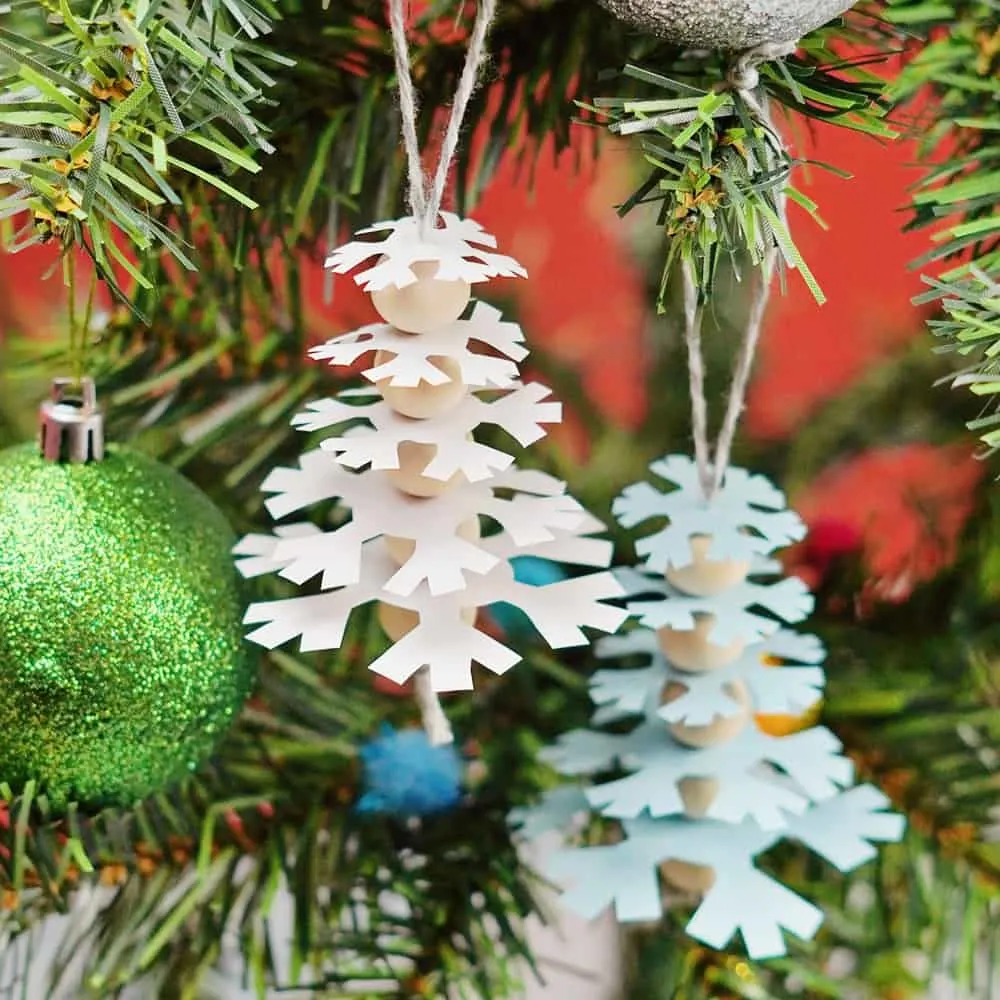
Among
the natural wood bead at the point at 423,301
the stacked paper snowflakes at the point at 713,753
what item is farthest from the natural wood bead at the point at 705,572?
the natural wood bead at the point at 423,301

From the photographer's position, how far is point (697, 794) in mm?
342

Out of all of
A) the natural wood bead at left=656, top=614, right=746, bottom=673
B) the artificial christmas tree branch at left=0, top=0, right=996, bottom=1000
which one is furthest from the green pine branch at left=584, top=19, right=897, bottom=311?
the natural wood bead at left=656, top=614, right=746, bottom=673

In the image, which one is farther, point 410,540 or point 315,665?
Answer: point 315,665

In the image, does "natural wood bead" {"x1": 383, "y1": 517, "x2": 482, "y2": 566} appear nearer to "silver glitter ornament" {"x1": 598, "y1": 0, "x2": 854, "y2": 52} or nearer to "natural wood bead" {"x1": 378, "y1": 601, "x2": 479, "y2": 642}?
"natural wood bead" {"x1": 378, "y1": 601, "x2": 479, "y2": 642}

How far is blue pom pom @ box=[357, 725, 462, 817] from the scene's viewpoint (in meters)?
0.38

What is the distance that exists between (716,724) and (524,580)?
0.09m

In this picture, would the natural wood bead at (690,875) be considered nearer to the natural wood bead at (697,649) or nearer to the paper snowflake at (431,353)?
the natural wood bead at (697,649)

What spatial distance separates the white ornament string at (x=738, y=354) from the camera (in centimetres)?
26

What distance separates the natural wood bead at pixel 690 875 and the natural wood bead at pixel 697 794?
0.05ft

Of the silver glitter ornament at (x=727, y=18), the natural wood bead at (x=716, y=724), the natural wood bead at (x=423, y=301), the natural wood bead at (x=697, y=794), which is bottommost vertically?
the natural wood bead at (x=697, y=794)

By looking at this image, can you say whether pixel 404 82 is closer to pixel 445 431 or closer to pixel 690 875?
pixel 445 431

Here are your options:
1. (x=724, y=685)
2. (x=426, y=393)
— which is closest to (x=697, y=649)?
(x=724, y=685)

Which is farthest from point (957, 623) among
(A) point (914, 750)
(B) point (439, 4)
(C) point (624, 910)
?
(B) point (439, 4)

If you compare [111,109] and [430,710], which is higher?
[111,109]
